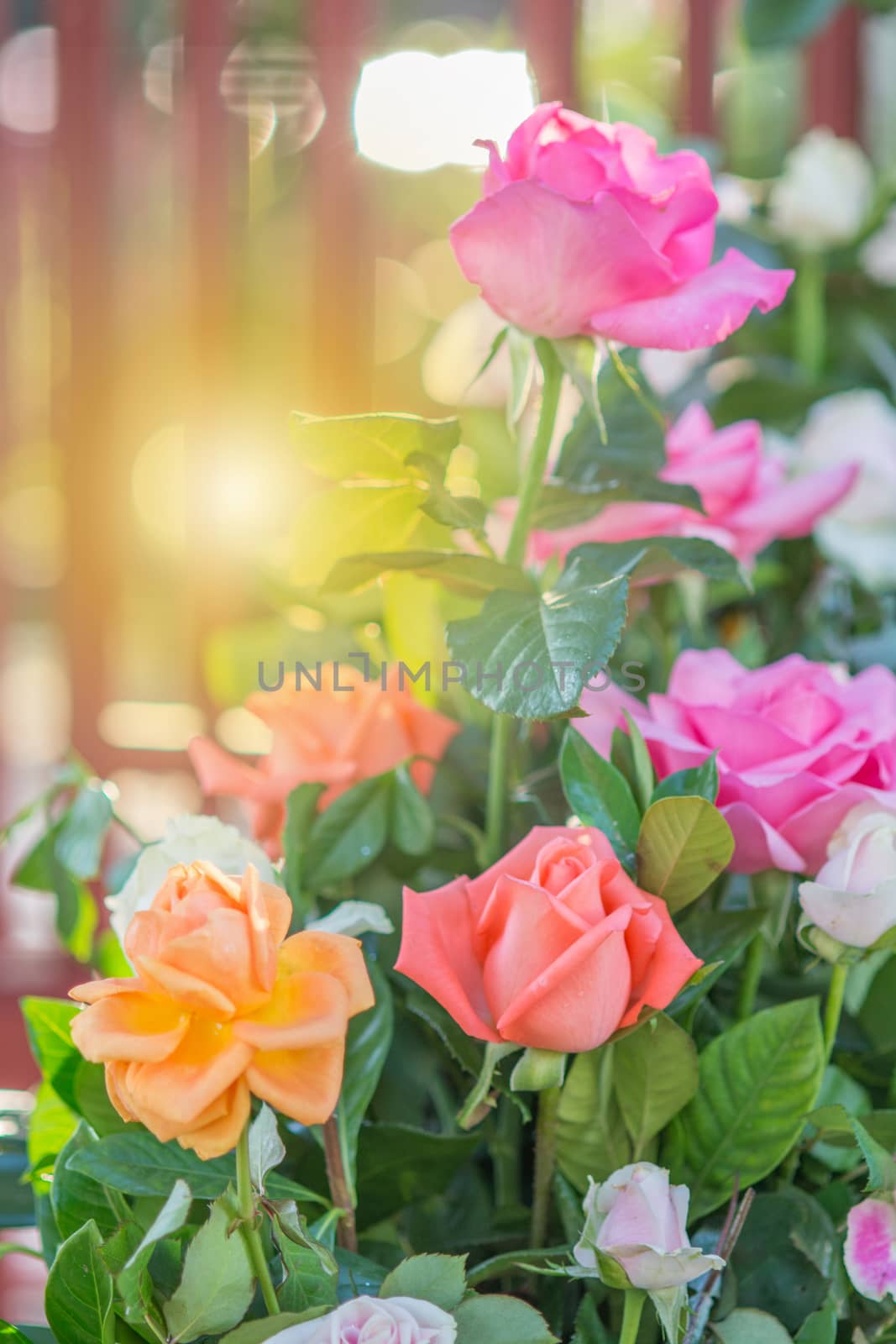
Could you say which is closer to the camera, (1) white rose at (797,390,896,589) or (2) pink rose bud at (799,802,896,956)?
(2) pink rose bud at (799,802,896,956)

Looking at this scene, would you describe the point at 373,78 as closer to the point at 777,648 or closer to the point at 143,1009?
the point at 777,648

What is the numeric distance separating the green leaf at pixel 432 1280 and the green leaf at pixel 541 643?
0.11 metres

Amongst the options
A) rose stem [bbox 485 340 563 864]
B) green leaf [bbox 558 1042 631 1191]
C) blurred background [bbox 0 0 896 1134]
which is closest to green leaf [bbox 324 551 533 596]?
rose stem [bbox 485 340 563 864]

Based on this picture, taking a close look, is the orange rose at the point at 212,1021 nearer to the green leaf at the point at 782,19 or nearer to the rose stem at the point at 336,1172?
the rose stem at the point at 336,1172

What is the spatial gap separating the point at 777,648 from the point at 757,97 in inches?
21.4

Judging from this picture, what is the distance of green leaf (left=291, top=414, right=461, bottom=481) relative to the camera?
11.4 inches

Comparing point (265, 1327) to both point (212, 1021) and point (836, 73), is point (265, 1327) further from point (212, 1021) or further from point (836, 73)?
point (836, 73)

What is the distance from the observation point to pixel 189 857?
0.93 feet

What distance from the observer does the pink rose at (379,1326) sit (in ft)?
0.70

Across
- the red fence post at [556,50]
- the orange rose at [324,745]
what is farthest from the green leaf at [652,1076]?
the red fence post at [556,50]

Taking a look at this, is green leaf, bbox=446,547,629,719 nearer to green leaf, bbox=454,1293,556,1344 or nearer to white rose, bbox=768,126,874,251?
green leaf, bbox=454,1293,556,1344

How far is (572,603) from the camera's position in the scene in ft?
0.89

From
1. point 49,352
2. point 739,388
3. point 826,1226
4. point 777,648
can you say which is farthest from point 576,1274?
point 49,352

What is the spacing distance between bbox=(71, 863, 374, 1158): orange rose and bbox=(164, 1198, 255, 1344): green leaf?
17 mm
